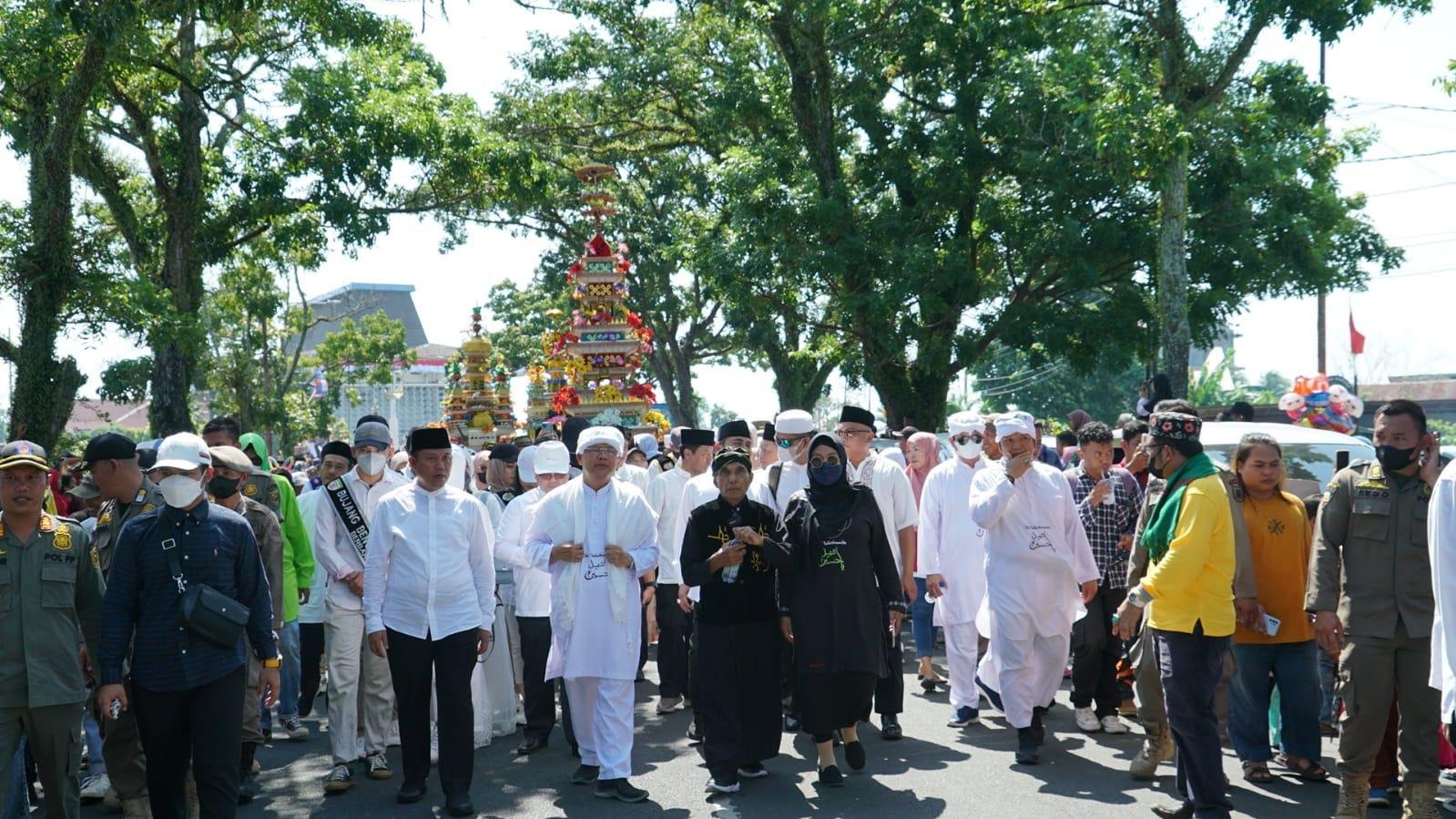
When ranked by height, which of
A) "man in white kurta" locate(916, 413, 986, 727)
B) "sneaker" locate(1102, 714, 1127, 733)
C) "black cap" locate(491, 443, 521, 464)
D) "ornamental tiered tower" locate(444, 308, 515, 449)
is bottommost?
"sneaker" locate(1102, 714, 1127, 733)

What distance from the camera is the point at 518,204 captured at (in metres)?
21.0

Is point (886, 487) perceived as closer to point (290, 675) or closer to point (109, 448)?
point (290, 675)

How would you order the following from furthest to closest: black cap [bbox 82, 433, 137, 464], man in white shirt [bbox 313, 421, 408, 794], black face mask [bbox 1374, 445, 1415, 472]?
man in white shirt [bbox 313, 421, 408, 794] < black cap [bbox 82, 433, 137, 464] < black face mask [bbox 1374, 445, 1415, 472]

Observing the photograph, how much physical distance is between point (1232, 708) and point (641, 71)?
67.0 ft

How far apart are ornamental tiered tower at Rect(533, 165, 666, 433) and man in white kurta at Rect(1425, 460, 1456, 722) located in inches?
714

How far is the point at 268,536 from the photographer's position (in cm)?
788

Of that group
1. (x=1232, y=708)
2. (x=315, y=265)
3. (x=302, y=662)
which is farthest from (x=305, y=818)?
(x=315, y=265)

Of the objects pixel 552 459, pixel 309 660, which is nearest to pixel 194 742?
pixel 552 459

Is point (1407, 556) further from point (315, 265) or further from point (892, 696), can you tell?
point (315, 265)

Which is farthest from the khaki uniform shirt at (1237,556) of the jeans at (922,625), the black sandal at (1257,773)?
the jeans at (922,625)

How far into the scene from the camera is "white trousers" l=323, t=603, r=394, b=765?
26.0 feet

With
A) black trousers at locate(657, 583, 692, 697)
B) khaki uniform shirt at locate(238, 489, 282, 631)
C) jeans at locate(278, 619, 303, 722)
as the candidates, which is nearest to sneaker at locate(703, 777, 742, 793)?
black trousers at locate(657, 583, 692, 697)

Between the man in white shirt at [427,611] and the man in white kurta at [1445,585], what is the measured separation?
473cm

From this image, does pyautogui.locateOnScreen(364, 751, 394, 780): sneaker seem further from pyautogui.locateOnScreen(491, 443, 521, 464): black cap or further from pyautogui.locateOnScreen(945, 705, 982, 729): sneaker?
pyautogui.locateOnScreen(945, 705, 982, 729): sneaker
